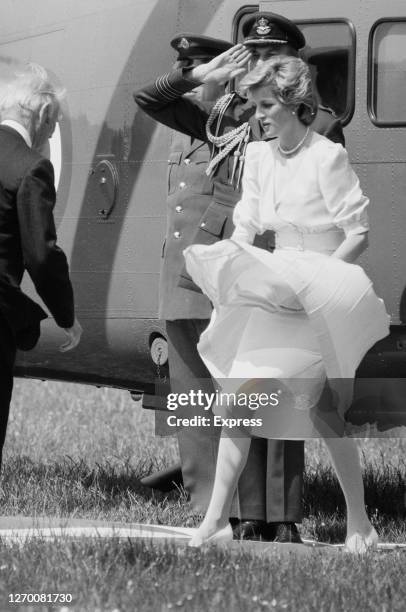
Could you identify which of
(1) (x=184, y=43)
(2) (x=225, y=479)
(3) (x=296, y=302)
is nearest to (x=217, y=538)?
(2) (x=225, y=479)

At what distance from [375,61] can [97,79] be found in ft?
4.97

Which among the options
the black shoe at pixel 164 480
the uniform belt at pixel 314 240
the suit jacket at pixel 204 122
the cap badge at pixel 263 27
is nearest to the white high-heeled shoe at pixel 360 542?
the uniform belt at pixel 314 240

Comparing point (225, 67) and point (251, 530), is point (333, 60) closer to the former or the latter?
point (225, 67)

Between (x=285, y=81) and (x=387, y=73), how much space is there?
1.09 metres

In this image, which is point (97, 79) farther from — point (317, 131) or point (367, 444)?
point (367, 444)

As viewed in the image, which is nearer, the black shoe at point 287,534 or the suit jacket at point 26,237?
the suit jacket at point 26,237

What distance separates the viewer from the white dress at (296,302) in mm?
5098

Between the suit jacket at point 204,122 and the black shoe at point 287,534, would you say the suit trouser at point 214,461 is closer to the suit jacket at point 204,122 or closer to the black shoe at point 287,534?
the black shoe at point 287,534

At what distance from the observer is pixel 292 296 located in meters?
5.13

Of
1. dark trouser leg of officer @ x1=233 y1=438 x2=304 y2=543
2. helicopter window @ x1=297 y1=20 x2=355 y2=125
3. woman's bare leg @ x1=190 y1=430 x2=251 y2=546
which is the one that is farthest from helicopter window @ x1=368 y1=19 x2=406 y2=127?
woman's bare leg @ x1=190 y1=430 x2=251 y2=546

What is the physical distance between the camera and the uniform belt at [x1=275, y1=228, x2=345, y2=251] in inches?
206

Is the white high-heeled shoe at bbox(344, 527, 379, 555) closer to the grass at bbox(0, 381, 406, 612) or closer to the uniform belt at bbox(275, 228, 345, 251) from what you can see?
the grass at bbox(0, 381, 406, 612)

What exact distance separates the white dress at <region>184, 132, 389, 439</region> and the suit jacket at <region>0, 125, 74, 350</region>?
522 mm

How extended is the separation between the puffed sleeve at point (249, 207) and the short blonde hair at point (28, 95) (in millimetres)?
755
